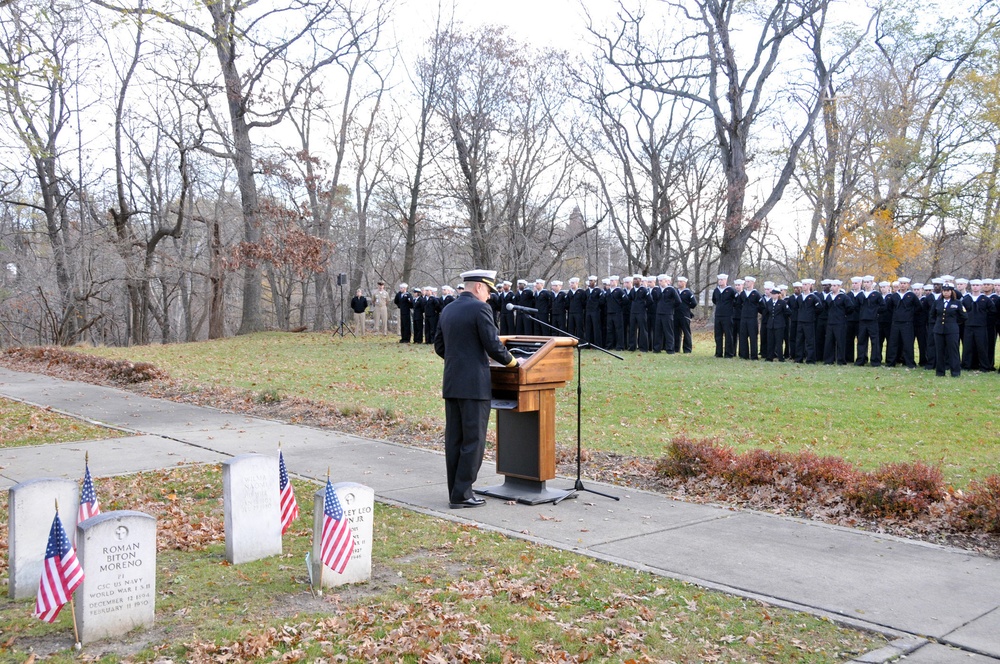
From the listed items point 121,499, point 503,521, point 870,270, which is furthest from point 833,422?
point 870,270

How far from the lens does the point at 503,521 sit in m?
8.09

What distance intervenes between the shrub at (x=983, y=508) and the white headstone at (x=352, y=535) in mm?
5068

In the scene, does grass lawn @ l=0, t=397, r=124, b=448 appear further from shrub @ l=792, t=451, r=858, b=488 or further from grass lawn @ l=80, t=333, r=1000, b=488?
shrub @ l=792, t=451, r=858, b=488

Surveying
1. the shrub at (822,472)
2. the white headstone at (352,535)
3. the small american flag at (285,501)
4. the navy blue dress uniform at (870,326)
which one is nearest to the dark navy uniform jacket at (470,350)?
the small american flag at (285,501)

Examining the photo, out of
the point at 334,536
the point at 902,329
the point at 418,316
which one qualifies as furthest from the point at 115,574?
the point at 418,316

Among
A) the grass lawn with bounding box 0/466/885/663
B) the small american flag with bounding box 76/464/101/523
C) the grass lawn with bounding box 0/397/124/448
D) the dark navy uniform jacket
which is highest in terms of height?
the dark navy uniform jacket

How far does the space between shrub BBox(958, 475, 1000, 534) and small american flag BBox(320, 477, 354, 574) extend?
17.2 ft

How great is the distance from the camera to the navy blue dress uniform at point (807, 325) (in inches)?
868

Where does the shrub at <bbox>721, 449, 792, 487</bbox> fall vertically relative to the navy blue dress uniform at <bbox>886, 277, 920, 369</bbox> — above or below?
below

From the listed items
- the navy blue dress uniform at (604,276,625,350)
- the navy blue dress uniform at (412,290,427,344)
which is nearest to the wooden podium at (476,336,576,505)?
the navy blue dress uniform at (604,276,625,350)

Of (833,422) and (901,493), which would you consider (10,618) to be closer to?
(901,493)

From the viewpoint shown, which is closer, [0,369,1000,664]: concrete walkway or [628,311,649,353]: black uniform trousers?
[0,369,1000,664]: concrete walkway

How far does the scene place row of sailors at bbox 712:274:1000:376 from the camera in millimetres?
19344

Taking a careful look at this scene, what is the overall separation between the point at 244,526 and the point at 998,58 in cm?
3833
